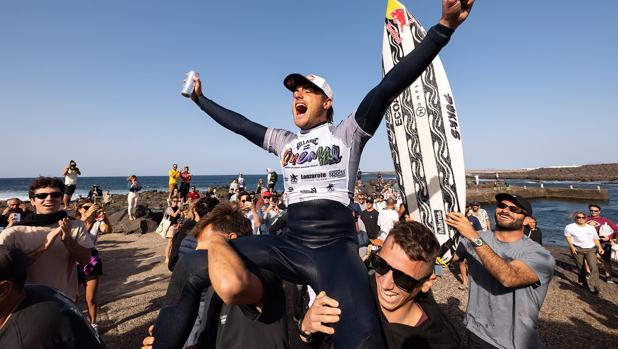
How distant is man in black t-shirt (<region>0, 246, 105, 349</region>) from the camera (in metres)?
1.91

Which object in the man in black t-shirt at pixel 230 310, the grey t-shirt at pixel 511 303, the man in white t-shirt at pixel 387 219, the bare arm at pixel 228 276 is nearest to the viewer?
the bare arm at pixel 228 276

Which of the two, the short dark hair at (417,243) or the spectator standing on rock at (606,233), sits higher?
the short dark hair at (417,243)

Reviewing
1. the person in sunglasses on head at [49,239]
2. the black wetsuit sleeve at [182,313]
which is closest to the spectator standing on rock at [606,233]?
the black wetsuit sleeve at [182,313]

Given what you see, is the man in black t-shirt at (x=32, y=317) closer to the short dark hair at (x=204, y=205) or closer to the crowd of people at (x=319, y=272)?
the crowd of people at (x=319, y=272)

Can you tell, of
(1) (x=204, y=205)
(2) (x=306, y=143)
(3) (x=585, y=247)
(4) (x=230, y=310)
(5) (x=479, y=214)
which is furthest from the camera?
(5) (x=479, y=214)

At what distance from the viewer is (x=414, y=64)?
6.83 ft

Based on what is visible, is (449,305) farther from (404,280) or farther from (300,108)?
(300,108)

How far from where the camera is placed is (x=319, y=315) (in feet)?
6.05

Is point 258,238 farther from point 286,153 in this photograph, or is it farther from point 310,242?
point 286,153

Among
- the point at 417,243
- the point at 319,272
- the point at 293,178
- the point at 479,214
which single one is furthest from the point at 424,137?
the point at 479,214

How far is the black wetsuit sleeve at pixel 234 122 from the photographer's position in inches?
116

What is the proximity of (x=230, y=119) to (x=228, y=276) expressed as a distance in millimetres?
1784

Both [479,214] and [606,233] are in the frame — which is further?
[479,214]

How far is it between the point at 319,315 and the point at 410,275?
2.89 feet
